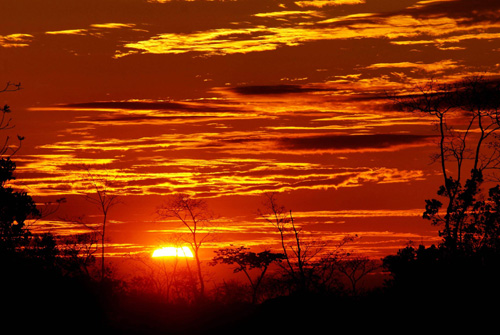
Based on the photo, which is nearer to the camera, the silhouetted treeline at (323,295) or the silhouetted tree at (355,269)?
the silhouetted treeline at (323,295)

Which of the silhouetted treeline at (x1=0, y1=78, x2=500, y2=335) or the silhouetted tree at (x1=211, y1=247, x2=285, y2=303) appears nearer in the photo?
the silhouetted treeline at (x1=0, y1=78, x2=500, y2=335)

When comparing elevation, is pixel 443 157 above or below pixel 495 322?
above

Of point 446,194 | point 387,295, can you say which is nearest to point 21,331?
point 387,295

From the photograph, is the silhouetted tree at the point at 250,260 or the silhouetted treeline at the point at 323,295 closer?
the silhouetted treeline at the point at 323,295

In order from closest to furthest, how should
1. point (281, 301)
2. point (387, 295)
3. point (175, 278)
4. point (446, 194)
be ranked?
point (387, 295), point (281, 301), point (446, 194), point (175, 278)

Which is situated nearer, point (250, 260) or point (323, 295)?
point (323, 295)

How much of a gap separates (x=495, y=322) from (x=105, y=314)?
60.9ft

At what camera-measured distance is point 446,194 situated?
47750mm

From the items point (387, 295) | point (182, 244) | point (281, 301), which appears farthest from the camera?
point (182, 244)

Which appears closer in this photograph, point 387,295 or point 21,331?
point 21,331

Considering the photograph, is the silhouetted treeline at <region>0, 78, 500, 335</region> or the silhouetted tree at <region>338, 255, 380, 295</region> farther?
the silhouetted tree at <region>338, 255, 380, 295</region>

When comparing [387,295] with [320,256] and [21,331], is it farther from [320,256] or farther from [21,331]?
[320,256]

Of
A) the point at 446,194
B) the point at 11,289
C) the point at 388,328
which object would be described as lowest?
the point at 388,328

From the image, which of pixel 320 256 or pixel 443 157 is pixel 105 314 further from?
pixel 320 256
